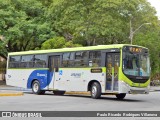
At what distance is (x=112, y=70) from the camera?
21.8 m

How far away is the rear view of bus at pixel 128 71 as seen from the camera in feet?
68.9

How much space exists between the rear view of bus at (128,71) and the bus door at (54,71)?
4795 mm

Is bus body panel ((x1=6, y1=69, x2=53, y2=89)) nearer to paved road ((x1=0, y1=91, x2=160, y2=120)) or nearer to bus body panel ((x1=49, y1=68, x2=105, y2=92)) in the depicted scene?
bus body panel ((x1=49, y1=68, x2=105, y2=92))

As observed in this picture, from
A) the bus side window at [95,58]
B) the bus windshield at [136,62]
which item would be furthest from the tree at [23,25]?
the bus windshield at [136,62]


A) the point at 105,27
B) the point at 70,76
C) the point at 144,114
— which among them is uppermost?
the point at 105,27

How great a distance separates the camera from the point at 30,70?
27.9 m

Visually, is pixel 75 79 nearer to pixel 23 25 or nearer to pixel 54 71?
pixel 54 71

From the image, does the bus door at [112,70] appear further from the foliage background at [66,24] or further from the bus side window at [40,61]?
the foliage background at [66,24]

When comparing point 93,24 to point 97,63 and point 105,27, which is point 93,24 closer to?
point 105,27


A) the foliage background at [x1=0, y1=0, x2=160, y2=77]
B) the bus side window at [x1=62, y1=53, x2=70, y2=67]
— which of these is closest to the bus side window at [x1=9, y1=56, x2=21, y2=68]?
the bus side window at [x1=62, y1=53, x2=70, y2=67]

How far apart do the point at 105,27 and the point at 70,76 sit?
18900 mm

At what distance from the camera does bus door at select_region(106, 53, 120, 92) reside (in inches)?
846

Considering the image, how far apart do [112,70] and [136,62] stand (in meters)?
1.41

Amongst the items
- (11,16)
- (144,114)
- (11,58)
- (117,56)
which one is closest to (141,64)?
(117,56)
